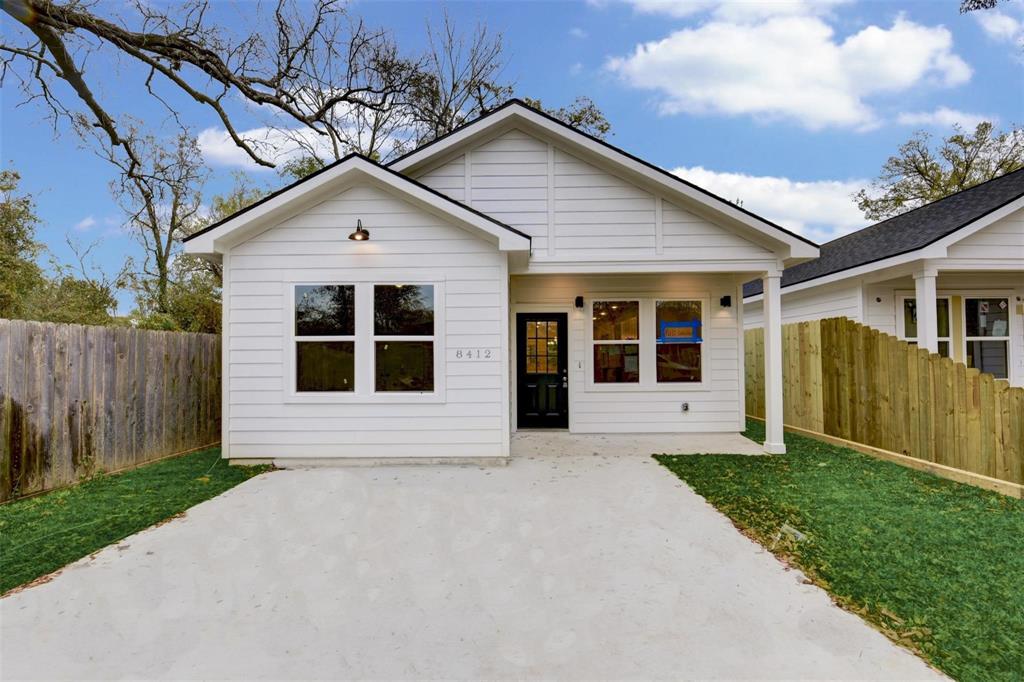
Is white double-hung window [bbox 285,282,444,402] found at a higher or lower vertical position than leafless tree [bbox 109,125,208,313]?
lower

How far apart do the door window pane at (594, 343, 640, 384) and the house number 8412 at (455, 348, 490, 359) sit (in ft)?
9.42

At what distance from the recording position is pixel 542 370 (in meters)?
8.90

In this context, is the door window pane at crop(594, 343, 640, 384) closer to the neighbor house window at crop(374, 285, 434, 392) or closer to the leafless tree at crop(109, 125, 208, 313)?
the neighbor house window at crop(374, 285, 434, 392)

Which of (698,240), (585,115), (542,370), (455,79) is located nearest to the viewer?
(698,240)

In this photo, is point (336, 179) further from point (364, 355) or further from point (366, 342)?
point (364, 355)

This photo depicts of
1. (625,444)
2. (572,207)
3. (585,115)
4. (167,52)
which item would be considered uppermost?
(585,115)

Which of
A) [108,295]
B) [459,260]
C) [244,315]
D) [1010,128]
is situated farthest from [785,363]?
[1010,128]

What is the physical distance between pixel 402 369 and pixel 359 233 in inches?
73.5

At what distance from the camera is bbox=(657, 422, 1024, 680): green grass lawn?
2.50 meters

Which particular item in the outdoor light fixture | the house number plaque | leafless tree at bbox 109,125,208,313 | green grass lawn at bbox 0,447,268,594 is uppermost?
leafless tree at bbox 109,125,208,313

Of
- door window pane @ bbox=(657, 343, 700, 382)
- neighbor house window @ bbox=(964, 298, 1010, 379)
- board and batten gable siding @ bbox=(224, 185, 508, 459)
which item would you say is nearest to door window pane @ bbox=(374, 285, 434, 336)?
board and batten gable siding @ bbox=(224, 185, 508, 459)

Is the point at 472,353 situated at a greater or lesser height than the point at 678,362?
greater

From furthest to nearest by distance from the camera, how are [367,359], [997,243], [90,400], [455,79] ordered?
[455,79] → [997,243] → [367,359] → [90,400]

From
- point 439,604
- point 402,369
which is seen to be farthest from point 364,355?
point 439,604
